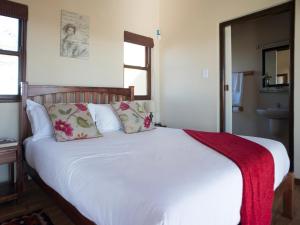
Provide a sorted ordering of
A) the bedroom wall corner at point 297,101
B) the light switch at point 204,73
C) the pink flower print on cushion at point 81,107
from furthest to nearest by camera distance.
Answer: the light switch at point 204,73, the bedroom wall corner at point 297,101, the pink flower print on cushion at point 81,107

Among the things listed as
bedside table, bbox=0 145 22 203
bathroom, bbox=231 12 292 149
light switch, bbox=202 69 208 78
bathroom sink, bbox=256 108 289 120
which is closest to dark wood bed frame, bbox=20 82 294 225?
bedside table, bbox=0 145 22 203

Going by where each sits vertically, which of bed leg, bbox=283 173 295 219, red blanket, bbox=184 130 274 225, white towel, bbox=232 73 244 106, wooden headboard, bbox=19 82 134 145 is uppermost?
white towel, bbox=232 73 244 106

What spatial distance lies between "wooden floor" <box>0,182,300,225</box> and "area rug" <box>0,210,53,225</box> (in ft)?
0.15

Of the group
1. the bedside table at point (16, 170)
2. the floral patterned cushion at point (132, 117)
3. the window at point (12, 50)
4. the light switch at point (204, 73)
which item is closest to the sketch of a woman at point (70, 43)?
the window at point (12, 50)

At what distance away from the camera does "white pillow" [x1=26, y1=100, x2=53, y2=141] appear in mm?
1994

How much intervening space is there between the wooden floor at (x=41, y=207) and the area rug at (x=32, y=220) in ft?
0.15

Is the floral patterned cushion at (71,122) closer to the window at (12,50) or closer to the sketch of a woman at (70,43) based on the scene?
the window at (12,50)

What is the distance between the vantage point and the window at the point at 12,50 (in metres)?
2.19

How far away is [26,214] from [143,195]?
→ 145 cm

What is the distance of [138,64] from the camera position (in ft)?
11.6

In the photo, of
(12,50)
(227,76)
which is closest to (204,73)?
(227,76)

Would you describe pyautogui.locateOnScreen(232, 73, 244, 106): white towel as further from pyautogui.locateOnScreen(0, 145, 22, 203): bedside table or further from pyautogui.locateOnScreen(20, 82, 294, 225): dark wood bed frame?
pyautogui.locateOnScreen(0, 145, 22, 203): bedside table

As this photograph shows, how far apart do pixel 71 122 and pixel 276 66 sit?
11.7ft

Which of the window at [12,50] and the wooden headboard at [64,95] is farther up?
the window at [12,50]
